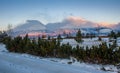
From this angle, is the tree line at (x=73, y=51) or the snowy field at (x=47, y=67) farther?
the tree line at (x=73, y=51)

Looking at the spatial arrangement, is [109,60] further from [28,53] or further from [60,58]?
[28,53]

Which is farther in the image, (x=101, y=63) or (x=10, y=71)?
(x=101, y=63)

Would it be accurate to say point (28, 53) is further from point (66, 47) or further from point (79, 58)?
point (79, 58)

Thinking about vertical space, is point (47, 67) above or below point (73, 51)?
Answer: below

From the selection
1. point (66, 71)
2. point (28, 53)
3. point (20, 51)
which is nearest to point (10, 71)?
point (66, 71)

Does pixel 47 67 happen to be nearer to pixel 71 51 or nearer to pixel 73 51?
pixel 73 51

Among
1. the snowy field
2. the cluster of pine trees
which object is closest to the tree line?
the cluster of pine trees

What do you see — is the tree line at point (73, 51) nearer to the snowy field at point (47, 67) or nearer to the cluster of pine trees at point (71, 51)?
the cluster of pine trees at point (71, 51)

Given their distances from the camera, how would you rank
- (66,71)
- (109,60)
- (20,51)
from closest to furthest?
(66,71) < (109,60) < (20,51)

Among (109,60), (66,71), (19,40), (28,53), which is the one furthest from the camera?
(19,40)

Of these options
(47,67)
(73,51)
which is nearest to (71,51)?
(73,51)

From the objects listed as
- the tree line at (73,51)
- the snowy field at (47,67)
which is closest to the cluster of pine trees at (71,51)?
the tree line at (73,51)

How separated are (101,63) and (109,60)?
0.71 metres

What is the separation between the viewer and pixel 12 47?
113 ft
